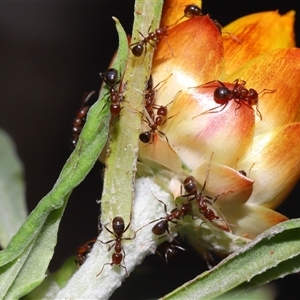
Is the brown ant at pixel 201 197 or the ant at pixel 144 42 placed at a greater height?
the ant at pixel 144 42

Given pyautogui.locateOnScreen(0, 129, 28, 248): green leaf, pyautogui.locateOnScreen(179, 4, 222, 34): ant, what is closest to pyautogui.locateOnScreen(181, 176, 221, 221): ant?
pyautogui.locateOnScreen(179, 4, 222, 34): ant

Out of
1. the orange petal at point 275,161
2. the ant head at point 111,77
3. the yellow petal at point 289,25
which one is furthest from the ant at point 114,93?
the yellow petal at point 289,25

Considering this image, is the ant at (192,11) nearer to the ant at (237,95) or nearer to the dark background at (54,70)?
the ant at (237,95)

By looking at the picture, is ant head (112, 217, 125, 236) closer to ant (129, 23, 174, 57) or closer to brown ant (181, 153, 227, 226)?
brown ant (181, 153, 227, 226)

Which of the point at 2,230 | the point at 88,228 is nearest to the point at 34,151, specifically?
the point at 88,228

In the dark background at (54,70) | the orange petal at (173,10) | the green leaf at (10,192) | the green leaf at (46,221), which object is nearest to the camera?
the green leaf at (46,221)

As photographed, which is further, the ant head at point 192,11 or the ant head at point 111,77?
the ant head at point 192,11

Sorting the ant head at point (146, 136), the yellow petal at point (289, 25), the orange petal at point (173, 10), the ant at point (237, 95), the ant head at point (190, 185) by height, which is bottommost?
the ant head at point (190, 185)
